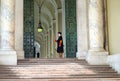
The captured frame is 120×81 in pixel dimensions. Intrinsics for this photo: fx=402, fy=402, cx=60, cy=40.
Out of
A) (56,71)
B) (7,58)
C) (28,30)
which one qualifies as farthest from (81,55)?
(28,30)

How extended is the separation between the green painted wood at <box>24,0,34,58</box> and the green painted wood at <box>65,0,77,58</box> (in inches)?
79.3

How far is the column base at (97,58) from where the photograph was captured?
18.3m

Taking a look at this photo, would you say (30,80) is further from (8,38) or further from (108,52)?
(108,52)

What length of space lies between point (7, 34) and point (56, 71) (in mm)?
3140

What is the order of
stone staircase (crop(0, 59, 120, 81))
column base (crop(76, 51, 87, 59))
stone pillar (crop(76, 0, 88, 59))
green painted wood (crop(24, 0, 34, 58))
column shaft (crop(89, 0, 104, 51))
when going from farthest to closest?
green painted wood (crop(24, 0, 34, 58)) < stone pillar (crop(76, 0, 88, 59)) < column base (crop(76, 51, 87, 59)) < column shaft (crop(89, 0, 104, 51)) < stone staircase (crop(0, 59, 120, 81))

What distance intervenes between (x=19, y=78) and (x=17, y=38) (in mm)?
4527

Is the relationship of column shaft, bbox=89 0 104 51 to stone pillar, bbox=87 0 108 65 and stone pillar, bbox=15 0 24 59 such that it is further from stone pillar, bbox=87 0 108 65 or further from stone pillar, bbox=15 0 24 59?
stone pillar, bbox=15 0 24 59

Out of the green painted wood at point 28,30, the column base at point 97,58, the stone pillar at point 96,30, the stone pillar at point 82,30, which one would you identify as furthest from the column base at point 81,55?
the green painted wood at point 28,30

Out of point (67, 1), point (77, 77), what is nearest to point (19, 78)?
point (77, 77)

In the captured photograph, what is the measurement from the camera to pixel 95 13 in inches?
733

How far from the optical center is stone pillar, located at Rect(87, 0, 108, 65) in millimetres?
18438

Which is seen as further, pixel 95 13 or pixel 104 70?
pixel 95 13

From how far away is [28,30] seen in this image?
2200 cm

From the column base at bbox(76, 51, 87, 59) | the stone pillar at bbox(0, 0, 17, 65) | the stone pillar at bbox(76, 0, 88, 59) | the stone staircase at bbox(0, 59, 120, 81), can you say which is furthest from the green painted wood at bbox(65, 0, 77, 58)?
the stone pillar at bbox(0, 0, 17, 65)
